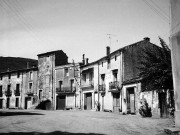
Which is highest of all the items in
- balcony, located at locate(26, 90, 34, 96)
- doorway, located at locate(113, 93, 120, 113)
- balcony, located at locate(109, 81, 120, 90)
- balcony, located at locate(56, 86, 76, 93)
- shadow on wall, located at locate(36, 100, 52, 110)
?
balcony, located at locate(109, 81, 120, 90)

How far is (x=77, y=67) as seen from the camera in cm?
3625

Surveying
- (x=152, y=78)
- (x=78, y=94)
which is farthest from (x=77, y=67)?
(x=152, y=78)

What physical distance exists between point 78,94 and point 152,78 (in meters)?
23.2

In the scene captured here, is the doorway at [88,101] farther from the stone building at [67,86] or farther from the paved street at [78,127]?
the paved street at [78,127]

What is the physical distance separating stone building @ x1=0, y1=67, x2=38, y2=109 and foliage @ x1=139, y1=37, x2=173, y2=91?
30.9m

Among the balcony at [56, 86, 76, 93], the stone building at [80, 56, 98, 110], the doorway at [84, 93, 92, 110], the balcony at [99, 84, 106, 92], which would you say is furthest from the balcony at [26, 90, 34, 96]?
the balcony at [99, 84, 106, 92]

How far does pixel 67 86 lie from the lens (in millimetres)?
37000

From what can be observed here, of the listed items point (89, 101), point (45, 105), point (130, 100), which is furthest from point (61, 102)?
point (130, 100)

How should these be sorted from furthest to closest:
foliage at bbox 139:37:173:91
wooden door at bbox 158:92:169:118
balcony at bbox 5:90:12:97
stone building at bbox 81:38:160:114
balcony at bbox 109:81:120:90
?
balcony at bbox 5:90:12:97 → balcony at bbox 109:81:120:90 → stone building at bbox 81:38:160:114 → wooden door at bbox 158:92:169:118 → foliage at bbox 139:37:173:91

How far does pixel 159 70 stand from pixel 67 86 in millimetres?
25821

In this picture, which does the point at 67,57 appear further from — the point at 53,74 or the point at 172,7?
the point at 172,7

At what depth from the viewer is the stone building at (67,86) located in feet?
118

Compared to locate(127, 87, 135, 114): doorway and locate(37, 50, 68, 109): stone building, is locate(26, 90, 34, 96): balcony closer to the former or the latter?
locate(37, 50, 68, 109): stone building

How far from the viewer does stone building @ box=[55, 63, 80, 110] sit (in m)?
35.8
